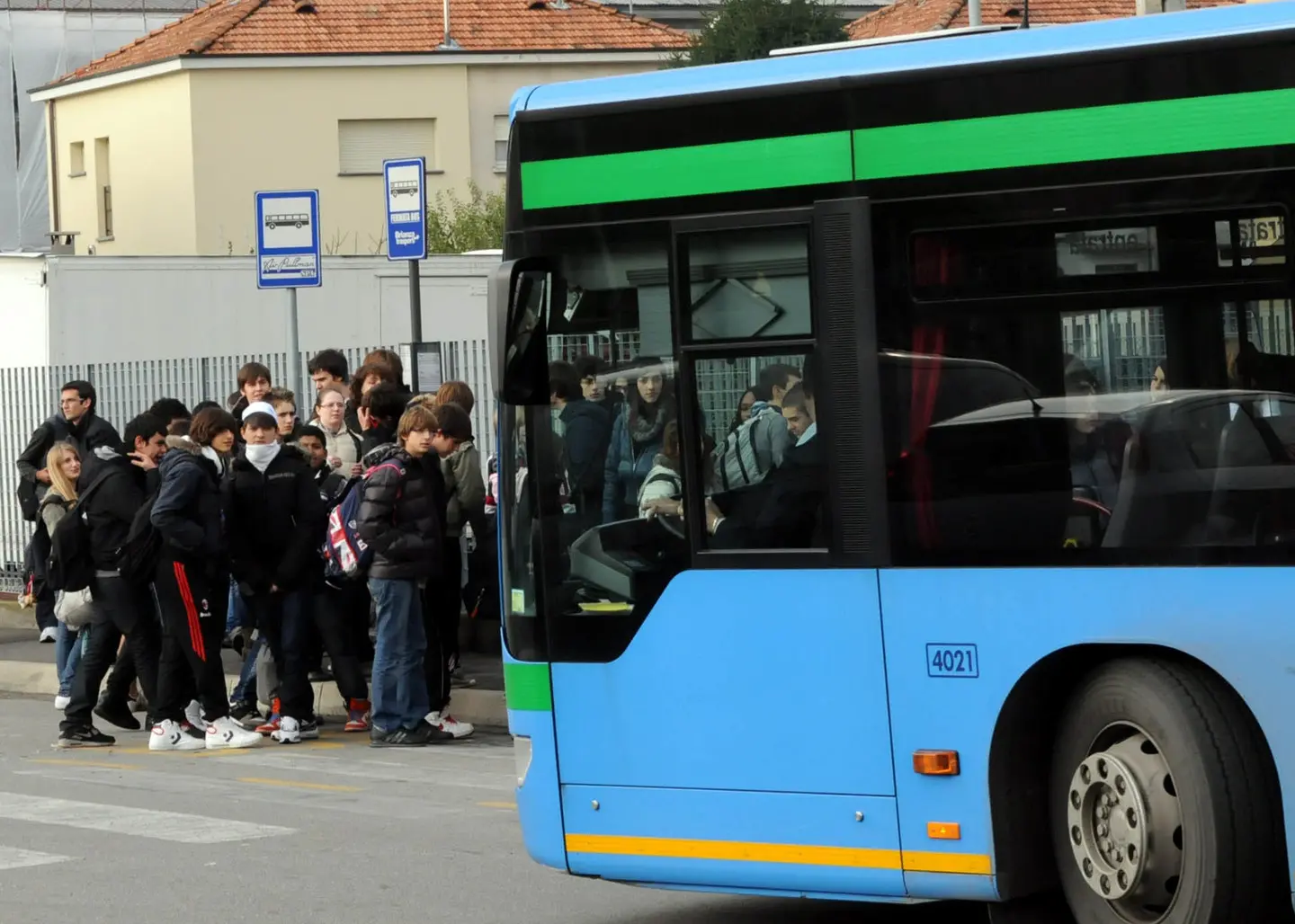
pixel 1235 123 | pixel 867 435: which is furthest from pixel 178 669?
pixel 1235 123

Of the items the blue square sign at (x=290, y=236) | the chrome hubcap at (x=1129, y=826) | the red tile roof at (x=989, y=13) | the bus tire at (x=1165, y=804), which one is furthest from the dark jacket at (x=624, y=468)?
the red tile roof at (x=989, y=13)

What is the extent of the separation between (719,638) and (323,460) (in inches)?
278

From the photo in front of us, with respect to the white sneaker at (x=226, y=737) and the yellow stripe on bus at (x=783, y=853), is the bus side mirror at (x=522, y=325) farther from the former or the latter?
the white sneaker at (x=226, y=737)

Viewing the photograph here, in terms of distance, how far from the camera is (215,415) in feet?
42.6

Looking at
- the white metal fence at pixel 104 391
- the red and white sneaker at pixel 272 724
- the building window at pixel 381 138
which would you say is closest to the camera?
the red and white sneaker at pixel 272 724

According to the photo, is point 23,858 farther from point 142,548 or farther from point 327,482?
point 327,482

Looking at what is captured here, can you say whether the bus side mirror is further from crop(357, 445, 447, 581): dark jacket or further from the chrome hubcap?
crop(357, 445, 447, 581): dark jacket

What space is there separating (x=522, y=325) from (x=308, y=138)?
40.0 meters

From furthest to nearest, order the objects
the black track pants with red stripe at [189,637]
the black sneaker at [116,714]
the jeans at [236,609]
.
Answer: the jeans at [236,609]
the black sneaker at [116,714]
the black track pants with red stripe at [189,637]

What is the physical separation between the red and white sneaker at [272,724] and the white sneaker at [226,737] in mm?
228

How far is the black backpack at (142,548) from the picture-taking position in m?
12.6

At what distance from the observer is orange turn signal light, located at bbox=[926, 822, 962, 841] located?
21.4 ft

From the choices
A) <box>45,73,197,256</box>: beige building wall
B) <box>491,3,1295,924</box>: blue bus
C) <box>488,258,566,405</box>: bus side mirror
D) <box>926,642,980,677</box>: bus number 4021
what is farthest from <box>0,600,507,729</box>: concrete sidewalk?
<box>45,73,197,256</box>: beige building wall

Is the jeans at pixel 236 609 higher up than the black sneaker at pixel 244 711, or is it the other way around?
the jeans at pixel 236 609
